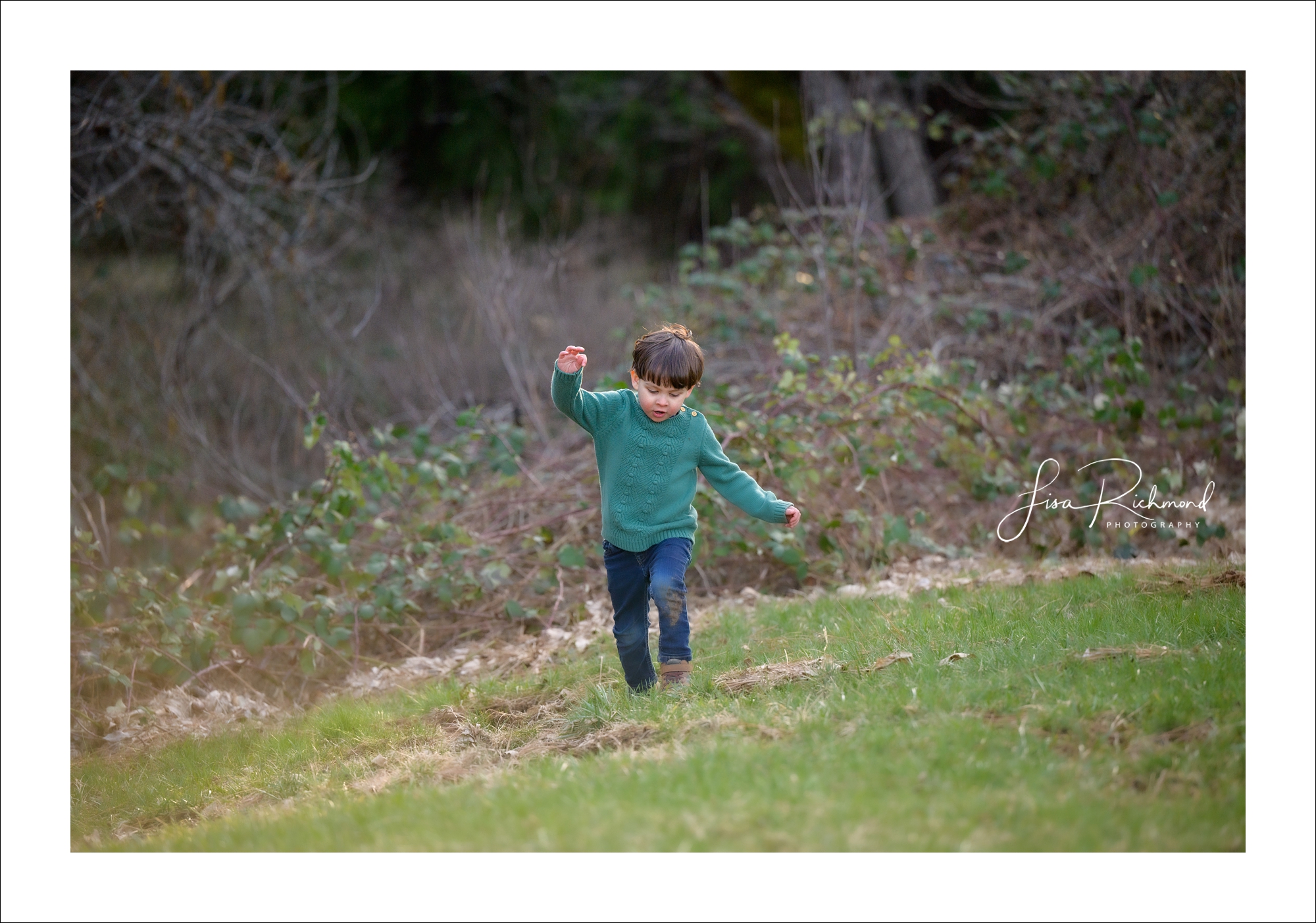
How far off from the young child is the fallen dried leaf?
0.65m

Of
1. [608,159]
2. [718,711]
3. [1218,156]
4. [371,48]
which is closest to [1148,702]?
[718,711]

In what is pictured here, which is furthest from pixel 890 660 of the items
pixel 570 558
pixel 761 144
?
pixel 761 144

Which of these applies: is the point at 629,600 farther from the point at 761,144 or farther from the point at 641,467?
the point at 761,144

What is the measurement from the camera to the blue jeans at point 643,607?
4.24 metres

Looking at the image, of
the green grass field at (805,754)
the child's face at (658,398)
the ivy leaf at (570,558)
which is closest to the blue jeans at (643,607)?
the green grass field at (805,754)

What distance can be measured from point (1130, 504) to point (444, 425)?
218 inches

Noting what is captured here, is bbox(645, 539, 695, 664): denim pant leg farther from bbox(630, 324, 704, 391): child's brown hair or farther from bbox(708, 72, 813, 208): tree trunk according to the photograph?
bbox(708, 72, 813, 208): tree trunk

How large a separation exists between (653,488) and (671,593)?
413mm

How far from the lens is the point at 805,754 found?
351cm

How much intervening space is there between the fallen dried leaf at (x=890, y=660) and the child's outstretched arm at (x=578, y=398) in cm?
141

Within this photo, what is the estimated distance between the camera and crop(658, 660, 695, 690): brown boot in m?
4.34

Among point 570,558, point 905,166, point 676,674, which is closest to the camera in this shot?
point 676,674

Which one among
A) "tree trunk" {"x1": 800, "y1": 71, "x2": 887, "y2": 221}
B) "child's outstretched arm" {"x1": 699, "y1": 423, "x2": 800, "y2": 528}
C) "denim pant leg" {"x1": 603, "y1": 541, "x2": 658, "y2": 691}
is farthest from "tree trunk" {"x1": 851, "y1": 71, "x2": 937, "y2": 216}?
"denim pant leg" {"x1": 603, "y1": 541, "x2": 658, "y2": 691}

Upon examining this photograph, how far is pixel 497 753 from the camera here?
4.14 meters
